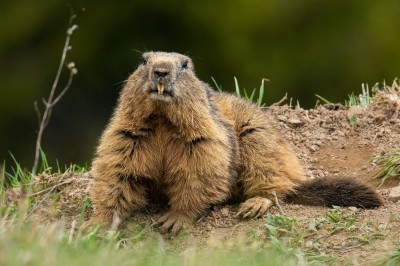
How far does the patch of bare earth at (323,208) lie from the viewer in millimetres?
8648

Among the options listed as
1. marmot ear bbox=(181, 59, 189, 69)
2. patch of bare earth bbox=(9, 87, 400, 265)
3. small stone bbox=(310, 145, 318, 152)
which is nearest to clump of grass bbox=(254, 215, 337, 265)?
patch of bare earth bbox=(9, 87, 400, 265)

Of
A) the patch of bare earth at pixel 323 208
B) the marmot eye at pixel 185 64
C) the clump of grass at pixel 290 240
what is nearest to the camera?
the clump of grass at pixel 290 240

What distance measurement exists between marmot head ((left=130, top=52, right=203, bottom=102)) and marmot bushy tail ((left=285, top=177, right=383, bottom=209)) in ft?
3.75

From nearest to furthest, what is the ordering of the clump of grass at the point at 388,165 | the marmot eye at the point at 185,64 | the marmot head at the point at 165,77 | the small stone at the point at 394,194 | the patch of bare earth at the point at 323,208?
the patch of bare earth at the point at 323,208
the marmot head at the point at 165,77
the marmot eye at the point at 185,64
the small stone at the point at 394,194
the clump of grass at the point at 388,165

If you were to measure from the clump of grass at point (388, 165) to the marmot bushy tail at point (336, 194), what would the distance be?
0.51 meters

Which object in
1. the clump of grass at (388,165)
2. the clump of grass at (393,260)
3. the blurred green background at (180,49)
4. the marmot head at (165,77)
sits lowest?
the blurred green background at (180,49)

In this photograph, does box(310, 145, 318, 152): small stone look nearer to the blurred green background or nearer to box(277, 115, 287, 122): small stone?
box(277, 115, 287, 122): small stone

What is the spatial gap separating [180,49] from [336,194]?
28.6 feet

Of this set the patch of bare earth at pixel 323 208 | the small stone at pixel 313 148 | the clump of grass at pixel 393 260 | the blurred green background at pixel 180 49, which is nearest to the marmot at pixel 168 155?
the patch of bare earth at pixel 323 208

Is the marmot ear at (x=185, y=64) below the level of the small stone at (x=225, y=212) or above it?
above

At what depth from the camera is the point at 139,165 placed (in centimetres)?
899

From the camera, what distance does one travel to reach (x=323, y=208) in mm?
9375

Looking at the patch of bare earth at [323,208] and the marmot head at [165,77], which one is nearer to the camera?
the patch of bare earth at [323,208]

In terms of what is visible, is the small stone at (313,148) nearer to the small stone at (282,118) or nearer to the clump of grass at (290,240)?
the small stone at (282,118)
